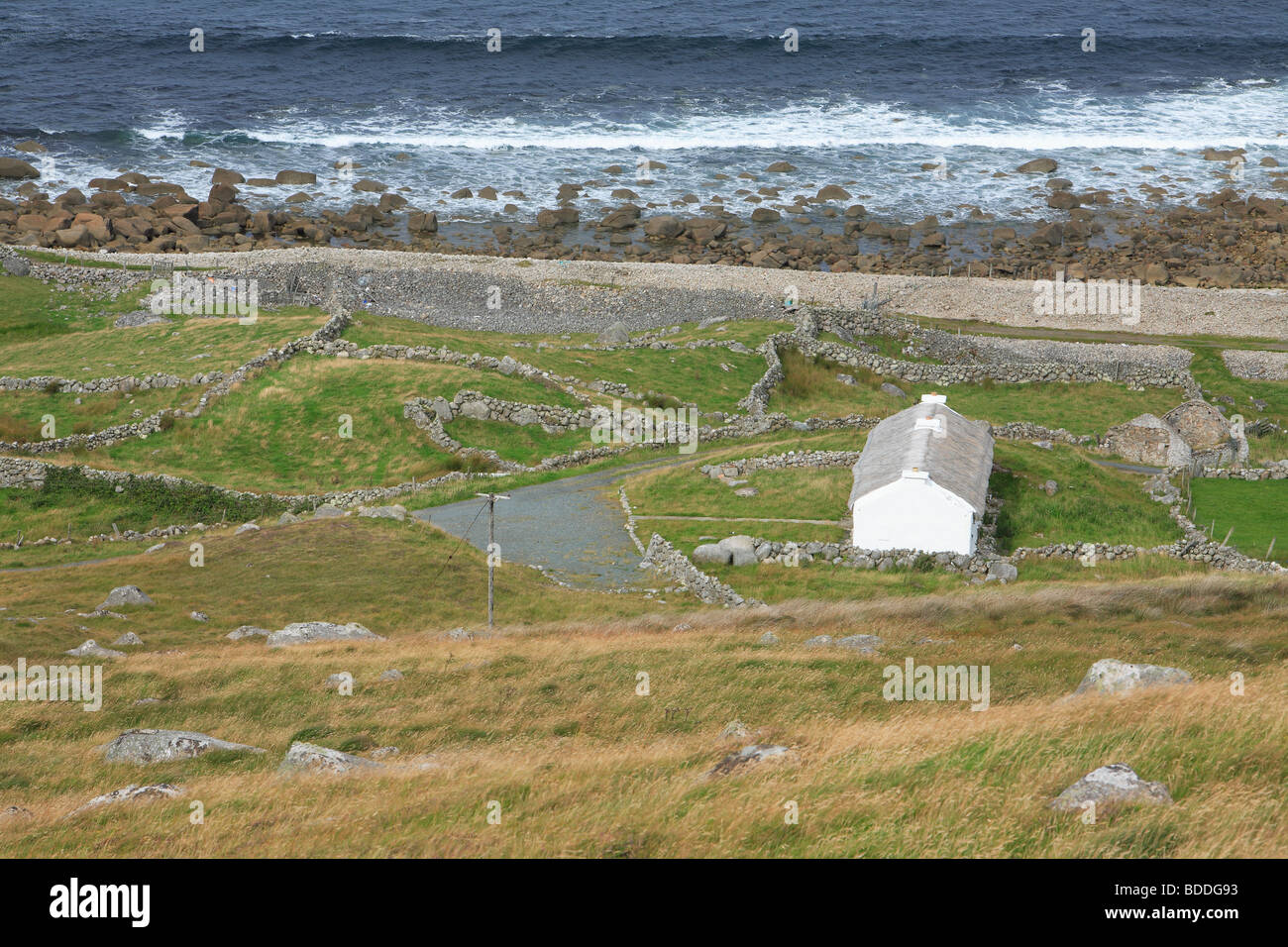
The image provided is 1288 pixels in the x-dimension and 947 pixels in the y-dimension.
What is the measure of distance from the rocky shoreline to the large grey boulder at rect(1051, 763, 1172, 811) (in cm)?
6639

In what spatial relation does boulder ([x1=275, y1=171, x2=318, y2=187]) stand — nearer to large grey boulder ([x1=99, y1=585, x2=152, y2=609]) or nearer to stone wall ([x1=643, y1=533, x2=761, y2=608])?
stone wall ([x1=643, y1=533, x2=761, y2=608])

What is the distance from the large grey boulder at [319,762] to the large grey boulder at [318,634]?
9773mm

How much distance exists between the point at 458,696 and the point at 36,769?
788cm

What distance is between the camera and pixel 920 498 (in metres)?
37.0

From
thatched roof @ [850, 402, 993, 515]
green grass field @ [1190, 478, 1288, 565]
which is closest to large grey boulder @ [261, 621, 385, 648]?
thatched roof @ [850, 402, 993, 515]

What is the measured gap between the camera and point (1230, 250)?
83188mm

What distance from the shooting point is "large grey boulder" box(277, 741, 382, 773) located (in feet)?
64.1

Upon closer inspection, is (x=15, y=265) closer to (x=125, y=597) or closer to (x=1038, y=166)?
(x=125, y=597)

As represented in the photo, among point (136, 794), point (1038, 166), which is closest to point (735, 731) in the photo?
point (136, 794)

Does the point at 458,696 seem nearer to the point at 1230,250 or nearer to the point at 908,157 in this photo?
the point at 1230,250

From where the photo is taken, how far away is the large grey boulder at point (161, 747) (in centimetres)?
2125

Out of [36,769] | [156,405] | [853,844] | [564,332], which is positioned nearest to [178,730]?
[36,769]

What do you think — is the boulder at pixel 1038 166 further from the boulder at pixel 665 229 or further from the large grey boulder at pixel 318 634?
the large grey boulder at pixel 318 634

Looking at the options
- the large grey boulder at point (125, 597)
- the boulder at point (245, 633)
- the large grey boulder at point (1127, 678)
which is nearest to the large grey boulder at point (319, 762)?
the boulder at point (245, 633)
